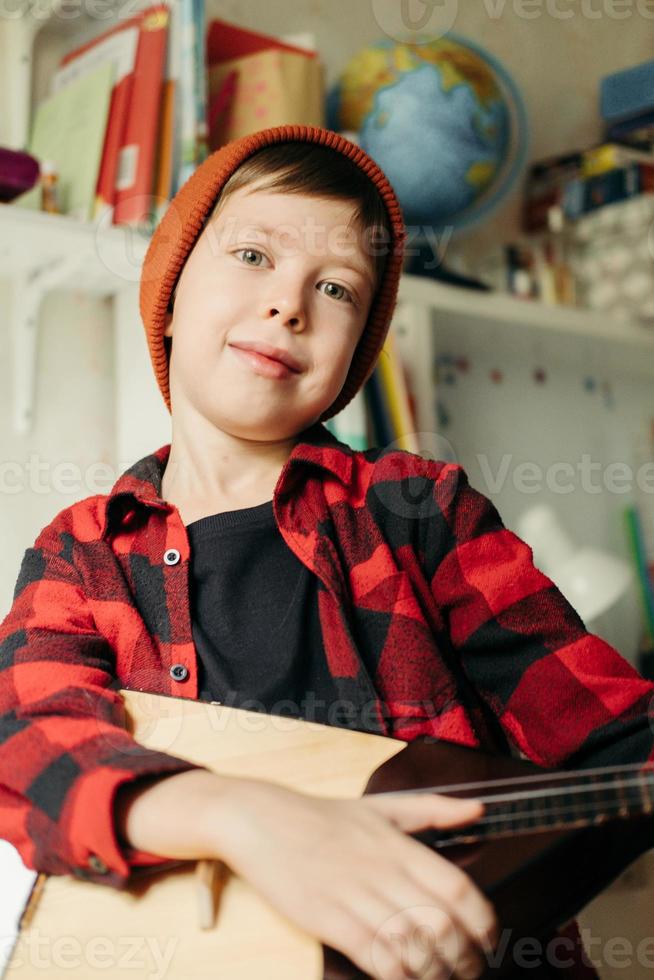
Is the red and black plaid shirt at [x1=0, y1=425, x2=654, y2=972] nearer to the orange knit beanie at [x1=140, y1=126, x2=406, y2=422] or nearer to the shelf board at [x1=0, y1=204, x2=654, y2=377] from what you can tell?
the orange knit beanie at [x1=140, y1=126, x2=406, y2=422]

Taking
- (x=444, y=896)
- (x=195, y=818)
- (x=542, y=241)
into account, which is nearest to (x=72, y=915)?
(x=195, y=818)

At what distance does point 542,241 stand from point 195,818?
166 centimetres

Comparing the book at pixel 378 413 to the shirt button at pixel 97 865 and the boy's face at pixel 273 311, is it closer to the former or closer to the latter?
the boy's face at pixel 273 311

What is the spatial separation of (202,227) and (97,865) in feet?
1.78

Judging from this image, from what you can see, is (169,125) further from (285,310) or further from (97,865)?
(97,865)

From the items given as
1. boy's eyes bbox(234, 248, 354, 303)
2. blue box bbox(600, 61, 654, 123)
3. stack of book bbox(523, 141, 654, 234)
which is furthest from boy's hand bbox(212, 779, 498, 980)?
blue box bbox(600, 61, 654, 123)

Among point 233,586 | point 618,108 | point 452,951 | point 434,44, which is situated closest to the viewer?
point 452,951

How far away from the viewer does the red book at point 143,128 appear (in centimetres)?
117

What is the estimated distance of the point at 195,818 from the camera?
49cm

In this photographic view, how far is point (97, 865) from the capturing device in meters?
0.52

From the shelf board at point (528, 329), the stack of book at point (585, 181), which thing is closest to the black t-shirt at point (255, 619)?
the shelf board at point (528, 329)

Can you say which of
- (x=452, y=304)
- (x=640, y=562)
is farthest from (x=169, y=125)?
(x=640, y=562)

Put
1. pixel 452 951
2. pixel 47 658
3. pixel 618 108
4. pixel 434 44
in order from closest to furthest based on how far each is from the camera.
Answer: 1. pixel 452 951
2. pixel 47 658
3. pixel 434 44
4. pixel 618 108

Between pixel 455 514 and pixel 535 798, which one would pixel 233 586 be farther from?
pixel 535 798
